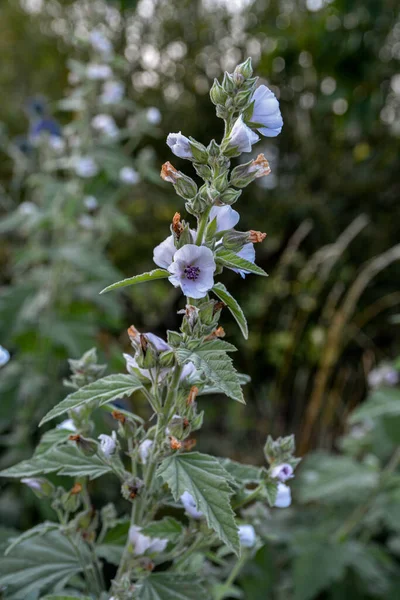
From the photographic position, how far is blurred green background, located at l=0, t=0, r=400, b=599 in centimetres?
247

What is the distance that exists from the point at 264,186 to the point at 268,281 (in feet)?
2.09

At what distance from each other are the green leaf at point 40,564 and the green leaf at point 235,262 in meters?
0.36

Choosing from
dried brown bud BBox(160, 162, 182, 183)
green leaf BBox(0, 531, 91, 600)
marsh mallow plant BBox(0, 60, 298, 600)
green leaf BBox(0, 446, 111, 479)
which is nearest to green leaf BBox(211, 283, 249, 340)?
marsh mallow plant BBox(0, 60, 298, 600)

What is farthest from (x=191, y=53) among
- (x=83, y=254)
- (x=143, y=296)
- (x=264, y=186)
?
(x=83, y=254)

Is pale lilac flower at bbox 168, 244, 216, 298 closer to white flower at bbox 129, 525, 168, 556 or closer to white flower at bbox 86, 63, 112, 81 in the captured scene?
white flower at bbox 129, 525, 168, 556

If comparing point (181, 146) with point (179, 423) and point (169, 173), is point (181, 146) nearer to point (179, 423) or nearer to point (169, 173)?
point (169, 173)

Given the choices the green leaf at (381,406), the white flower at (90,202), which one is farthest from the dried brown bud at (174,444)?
the white flower at (90,202)

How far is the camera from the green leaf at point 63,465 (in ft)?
1.90

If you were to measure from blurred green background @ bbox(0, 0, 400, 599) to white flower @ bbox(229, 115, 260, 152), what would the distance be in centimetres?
160

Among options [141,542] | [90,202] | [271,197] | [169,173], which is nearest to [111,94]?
[90,202]

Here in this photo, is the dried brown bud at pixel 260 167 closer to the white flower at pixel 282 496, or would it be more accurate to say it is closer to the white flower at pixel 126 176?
the white flower at pixel 282 496

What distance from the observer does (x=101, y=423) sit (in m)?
1.23

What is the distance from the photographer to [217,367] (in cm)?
49

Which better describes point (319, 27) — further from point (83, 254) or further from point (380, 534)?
point (380, 534)
